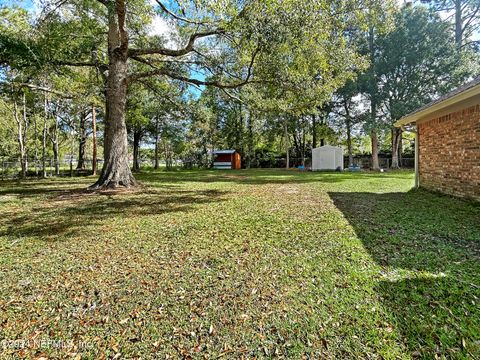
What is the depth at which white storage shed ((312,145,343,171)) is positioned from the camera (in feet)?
67.4

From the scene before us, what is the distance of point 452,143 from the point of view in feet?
19.3

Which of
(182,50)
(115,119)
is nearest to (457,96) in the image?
(182,50)

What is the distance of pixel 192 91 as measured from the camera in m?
12.6

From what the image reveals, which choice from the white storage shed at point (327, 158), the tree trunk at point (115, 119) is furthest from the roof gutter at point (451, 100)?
the white storage shed at point (327, 158)

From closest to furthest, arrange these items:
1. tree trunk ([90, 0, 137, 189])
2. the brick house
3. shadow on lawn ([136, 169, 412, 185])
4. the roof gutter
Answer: the roof gutter
the brick house
tree trunk ([90, 0, 137, 189])
shadow on lawn ([136, 169, 412, 185])

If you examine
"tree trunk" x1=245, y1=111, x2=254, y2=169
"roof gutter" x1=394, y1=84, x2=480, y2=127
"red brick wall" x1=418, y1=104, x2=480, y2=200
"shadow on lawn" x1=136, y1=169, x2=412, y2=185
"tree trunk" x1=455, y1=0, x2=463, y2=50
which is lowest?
"shadow on lawn" x1=136, y1=169, x2=412, y2=185

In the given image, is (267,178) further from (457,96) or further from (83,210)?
(83,210)

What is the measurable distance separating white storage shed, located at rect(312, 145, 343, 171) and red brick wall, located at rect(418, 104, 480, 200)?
13134 millimetres

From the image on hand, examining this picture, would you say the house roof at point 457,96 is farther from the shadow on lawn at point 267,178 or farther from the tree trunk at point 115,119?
the tree trunk at point 115,119

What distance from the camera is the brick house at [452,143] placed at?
201 inches

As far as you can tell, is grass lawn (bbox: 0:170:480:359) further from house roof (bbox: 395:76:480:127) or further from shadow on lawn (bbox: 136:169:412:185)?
shadow on lawn (bbox: 136:169:412:185)

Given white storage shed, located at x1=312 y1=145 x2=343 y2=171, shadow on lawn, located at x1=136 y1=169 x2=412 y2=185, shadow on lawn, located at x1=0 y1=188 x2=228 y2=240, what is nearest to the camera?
shadow on lawn, located at x1=0 y1=188 x2=228 y2=240

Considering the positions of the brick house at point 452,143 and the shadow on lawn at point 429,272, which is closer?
the shadow on lawn at point 429,272

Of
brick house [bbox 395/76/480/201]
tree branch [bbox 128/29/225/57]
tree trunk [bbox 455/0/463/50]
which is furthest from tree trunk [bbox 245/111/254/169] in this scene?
brick house [bbox 395/76/480/201]
